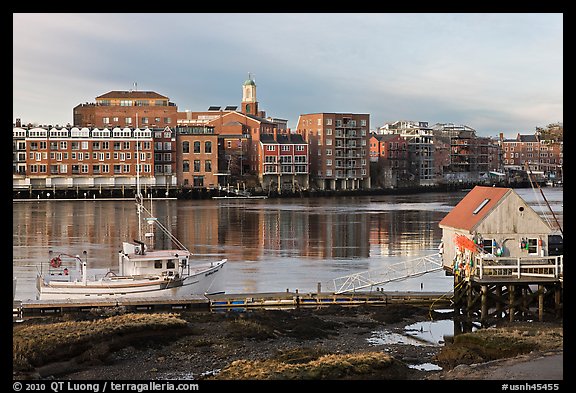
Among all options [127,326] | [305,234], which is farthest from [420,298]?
[305,234]

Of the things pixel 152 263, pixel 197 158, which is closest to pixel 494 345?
pixel 152 263

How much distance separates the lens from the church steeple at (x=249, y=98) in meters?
166

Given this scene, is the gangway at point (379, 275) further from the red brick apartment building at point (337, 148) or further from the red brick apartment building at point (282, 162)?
the red brick apartment building at point (337, 148)

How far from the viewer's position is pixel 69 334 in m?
20.4

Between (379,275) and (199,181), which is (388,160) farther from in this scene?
(379,275)

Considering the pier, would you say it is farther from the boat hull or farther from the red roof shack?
the boat hull

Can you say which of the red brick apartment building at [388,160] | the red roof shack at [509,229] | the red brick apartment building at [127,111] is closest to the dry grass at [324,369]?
the red roof shack at [509,229]

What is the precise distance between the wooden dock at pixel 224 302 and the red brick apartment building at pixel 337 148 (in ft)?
354

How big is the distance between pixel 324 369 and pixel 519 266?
33.8 ft

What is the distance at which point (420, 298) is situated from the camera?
27.0 m
